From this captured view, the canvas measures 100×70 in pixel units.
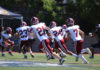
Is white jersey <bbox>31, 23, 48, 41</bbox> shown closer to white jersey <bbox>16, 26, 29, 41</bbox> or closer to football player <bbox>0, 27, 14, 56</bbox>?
white jersey <bbox>16, 26, 29, 41</bbox>

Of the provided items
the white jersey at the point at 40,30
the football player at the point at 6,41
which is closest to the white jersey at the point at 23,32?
the football player at the point at 6,41

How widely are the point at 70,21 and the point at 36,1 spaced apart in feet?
53.6

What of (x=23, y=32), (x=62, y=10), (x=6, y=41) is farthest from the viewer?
(x=62, y=10)

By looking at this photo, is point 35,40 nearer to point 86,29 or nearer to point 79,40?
point 86,29

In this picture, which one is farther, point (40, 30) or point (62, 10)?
point (62, 10)

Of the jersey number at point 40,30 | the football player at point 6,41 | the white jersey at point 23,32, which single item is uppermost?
the jersey number at point 40,30

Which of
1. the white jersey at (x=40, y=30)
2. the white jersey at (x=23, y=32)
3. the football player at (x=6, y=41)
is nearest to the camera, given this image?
the white jersey at (x=40, y=30)

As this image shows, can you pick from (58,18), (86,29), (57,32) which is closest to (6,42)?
(57,32)

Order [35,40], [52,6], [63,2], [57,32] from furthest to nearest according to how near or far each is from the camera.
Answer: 1. [63,2]
2. [52,6]
3. [35,40]
4. [57,32]

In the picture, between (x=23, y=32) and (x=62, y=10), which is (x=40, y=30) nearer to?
(x=23, y=32)

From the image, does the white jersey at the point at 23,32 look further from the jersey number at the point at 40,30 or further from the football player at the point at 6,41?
the jersey number at the point at 40,30

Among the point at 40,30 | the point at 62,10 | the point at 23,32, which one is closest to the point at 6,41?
the point at 23,32

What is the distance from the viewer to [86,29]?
104ft

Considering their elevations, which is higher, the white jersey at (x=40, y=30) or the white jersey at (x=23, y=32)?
the white jersey at (x=40, y=30)
